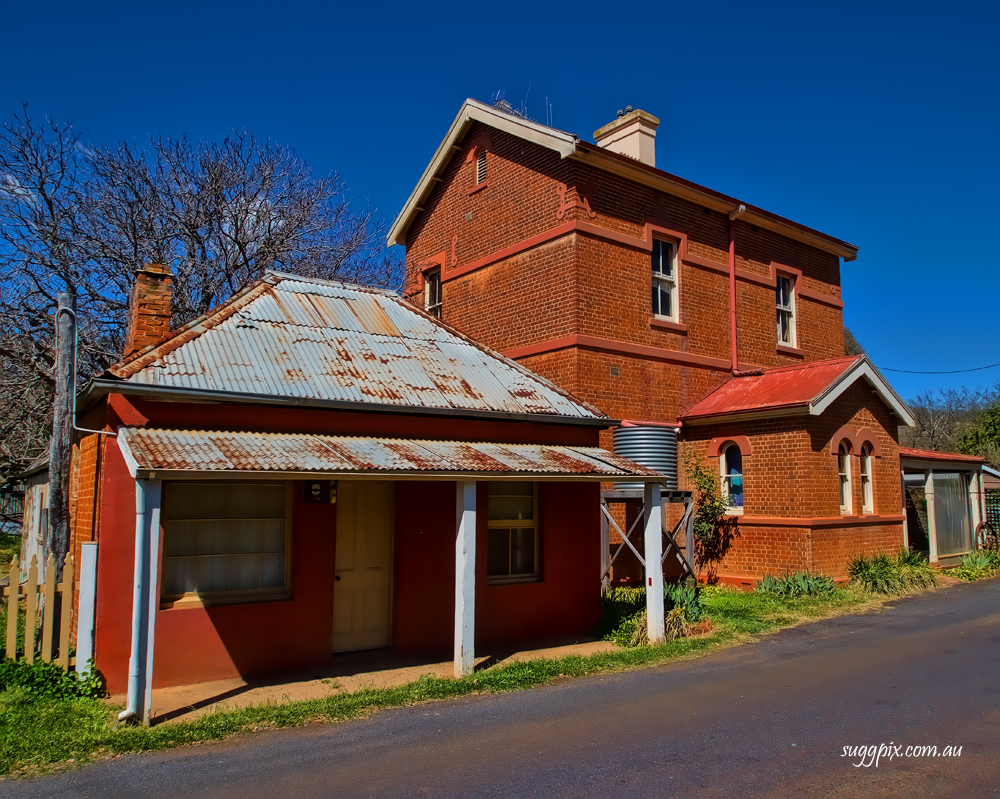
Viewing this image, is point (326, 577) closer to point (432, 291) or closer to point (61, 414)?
point (61, 414)

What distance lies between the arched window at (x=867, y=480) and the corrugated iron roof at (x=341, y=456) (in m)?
7.51

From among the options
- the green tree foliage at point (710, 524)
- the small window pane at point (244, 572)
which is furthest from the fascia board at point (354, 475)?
the green tree foliage at point (710, 524)

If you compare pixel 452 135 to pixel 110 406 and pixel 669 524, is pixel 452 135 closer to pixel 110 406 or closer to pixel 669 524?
pixel 669 524

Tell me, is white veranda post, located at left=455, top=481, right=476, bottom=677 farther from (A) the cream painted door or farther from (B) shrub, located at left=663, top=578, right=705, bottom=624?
(B) shrub, located at left=663, top=578, right=705, bottom=624

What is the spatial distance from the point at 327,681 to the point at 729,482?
9.42m

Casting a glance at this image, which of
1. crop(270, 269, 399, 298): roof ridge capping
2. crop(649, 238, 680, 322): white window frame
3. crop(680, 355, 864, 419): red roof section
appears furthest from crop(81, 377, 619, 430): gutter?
crop(649, 238, 680, 322): white window frame

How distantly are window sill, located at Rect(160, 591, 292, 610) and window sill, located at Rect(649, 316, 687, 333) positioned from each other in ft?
30.2

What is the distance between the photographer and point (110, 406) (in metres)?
7.92

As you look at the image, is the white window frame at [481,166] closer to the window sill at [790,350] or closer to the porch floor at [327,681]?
the window sill at [790,350]

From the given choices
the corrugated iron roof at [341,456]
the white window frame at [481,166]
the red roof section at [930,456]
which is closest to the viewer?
the corrugated iron roof at [341,456]

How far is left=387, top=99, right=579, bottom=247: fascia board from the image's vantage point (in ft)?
46.8

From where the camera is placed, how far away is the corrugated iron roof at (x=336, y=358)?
8656 mm

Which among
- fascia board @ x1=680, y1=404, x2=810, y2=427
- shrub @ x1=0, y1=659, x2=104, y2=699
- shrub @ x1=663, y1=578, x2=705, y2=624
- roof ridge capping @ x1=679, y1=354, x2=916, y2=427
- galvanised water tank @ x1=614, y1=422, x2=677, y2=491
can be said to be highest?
roof ridge capping @ x1=679, y1=354, x2=916, y2=427

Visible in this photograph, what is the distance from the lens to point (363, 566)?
959cm
